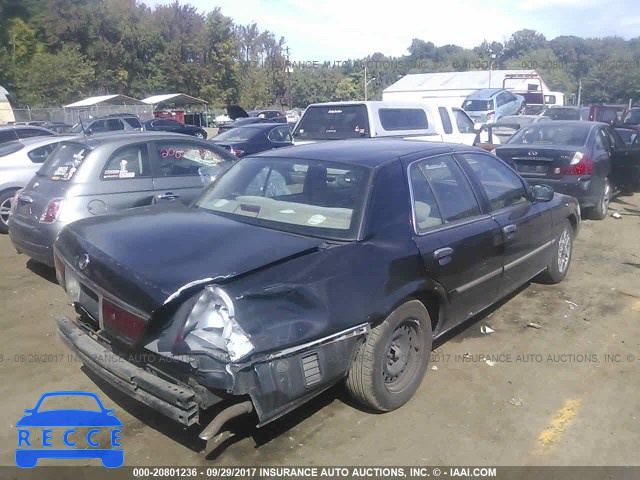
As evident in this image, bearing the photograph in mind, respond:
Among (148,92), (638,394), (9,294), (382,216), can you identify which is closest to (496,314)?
(638,394)

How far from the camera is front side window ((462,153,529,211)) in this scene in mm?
4582

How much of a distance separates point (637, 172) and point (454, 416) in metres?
9.02

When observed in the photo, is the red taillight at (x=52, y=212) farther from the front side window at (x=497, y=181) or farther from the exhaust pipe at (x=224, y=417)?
the front side window at (x=497, y=181)

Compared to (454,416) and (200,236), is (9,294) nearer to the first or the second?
(200,236)

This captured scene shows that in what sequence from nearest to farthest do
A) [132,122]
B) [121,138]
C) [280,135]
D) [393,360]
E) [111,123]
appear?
[393,360] → [121,138] → [280,135] → [111,123] → [132,122]

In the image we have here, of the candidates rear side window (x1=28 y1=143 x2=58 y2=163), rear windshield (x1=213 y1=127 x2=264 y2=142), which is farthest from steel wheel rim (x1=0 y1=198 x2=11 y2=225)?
rear windshield (x1=213 y1=127 x2=264 y2=142)

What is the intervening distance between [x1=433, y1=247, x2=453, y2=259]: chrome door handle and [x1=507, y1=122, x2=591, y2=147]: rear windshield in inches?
243

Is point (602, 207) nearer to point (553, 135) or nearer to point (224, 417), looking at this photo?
point (553, 135)

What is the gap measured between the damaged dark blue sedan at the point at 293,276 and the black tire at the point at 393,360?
11 millimetres

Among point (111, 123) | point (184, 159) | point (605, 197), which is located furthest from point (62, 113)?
point (605, 197)

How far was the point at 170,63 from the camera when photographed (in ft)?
198

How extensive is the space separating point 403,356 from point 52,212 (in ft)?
13.4

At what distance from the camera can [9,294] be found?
5.77 meters

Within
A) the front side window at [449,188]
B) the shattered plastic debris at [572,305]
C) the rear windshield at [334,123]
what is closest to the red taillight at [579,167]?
the rear windshield at [334,123]
